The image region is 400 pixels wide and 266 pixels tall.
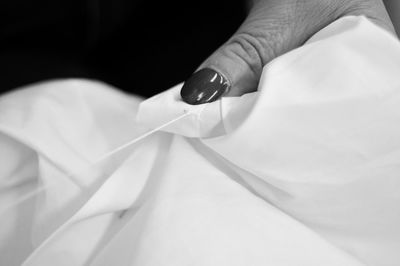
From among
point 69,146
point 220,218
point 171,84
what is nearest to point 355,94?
point 220,218

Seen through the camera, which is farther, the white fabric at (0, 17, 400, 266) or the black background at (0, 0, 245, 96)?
the black background at (0, 0, 245, 96)

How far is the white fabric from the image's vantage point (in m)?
0.34

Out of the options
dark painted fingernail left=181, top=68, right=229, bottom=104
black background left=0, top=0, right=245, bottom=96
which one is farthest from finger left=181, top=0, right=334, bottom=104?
black background left=0, top=0, right=245, bottom=96

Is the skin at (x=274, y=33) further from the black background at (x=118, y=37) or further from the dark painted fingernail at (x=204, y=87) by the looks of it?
the black background at (x=118, y=37)

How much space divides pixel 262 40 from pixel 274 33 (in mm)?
15

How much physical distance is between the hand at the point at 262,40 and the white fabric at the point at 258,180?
32mm

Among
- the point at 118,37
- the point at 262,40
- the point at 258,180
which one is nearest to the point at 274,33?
the point at 262,40

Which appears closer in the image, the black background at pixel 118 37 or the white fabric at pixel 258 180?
the white fabric at pixel 258 180

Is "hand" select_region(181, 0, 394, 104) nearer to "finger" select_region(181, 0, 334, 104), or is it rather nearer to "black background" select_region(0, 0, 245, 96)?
"finger" select_region(181, 0, 334, 104)

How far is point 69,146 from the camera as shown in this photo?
1.51 ft

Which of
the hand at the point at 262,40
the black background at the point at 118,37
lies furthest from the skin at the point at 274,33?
the black background at the point at 118,37

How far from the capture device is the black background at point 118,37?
2.55ft

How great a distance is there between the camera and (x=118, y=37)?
2.85 feet

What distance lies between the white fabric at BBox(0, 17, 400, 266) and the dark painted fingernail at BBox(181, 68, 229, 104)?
13 mm
